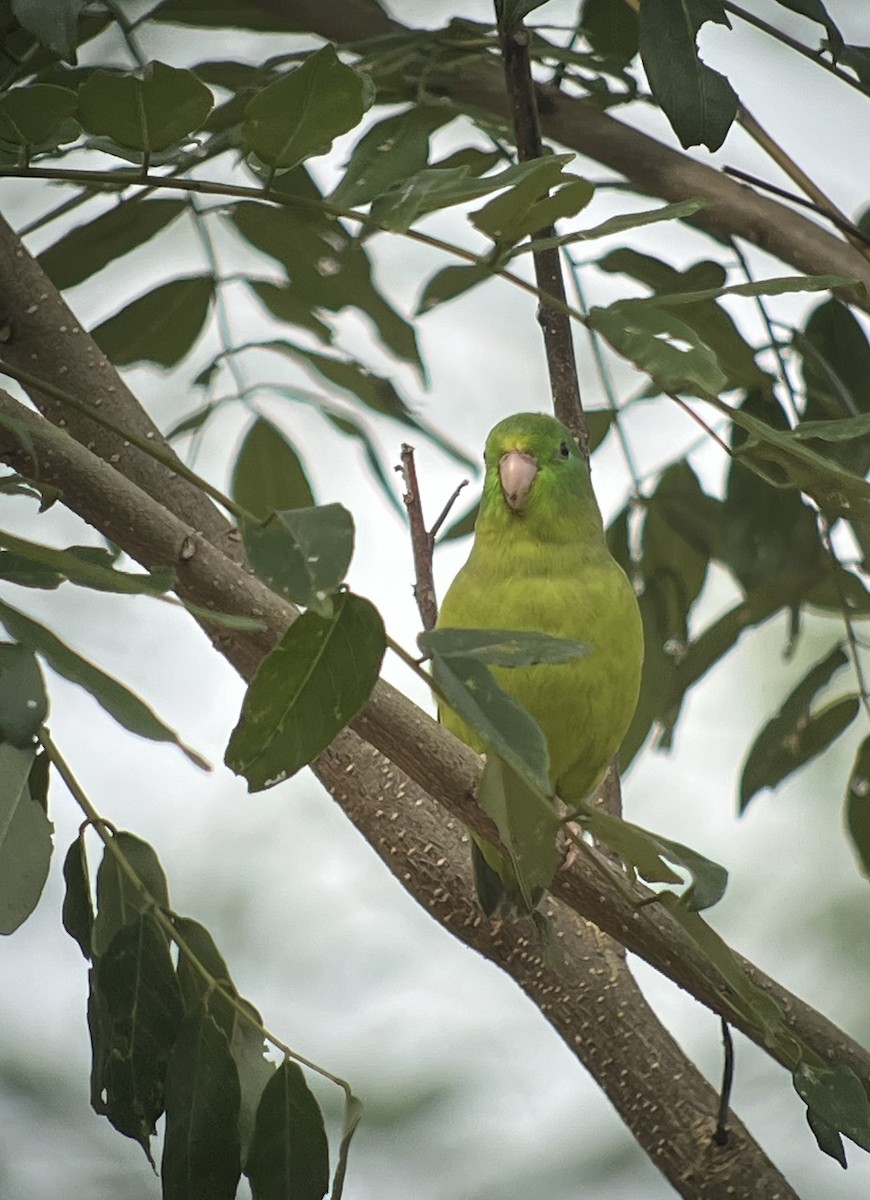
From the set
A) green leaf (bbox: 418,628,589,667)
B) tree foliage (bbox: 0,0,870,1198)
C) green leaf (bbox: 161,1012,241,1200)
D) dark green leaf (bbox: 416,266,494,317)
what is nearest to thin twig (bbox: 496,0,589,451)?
tree foliage (bbox: 0,0,870,1198)

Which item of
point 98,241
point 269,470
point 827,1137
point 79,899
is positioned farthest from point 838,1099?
point 98,241

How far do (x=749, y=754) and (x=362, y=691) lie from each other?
3.01 ft

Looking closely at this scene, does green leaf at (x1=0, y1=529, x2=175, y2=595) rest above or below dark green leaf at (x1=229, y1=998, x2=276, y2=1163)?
above

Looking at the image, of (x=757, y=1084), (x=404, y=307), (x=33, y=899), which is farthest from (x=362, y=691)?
(x=757, y=1084)

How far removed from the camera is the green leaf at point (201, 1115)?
77cm

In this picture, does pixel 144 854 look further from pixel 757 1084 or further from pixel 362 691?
pixel 757 1084

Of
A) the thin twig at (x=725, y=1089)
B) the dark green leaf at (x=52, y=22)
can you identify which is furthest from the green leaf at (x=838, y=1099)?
the dark green leaf at (x=52, y=22)

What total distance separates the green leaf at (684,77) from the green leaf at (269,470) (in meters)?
0.67

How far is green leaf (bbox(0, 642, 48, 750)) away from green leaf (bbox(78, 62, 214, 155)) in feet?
0.96

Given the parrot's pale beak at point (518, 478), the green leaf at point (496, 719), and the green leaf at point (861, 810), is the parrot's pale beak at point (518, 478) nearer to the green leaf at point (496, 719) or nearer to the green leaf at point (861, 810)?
the green leaf at point (861, 810)

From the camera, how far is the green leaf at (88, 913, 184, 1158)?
767 mm

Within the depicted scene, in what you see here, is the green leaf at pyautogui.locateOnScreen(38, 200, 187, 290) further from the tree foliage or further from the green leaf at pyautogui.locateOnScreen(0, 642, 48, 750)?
the green leaf at pyautogui.locateOnScreen(0, 642, 48, 750)

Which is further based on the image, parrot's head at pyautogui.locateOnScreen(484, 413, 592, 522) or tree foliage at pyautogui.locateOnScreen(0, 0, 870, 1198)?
parrot's head at pyautogui.locateOnScreen(484, 413, 592, 522)

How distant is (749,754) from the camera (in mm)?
1442
